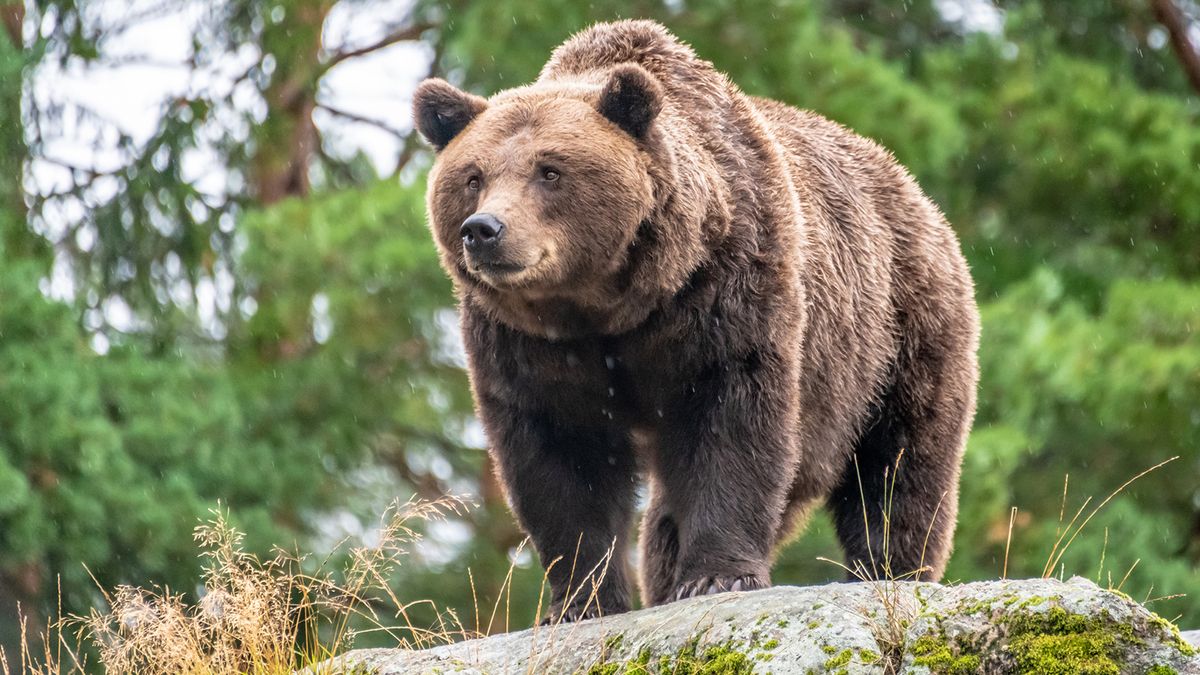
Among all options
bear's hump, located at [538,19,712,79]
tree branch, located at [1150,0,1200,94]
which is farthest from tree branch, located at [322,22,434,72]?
bear's hump, located at [538,19,712,79]

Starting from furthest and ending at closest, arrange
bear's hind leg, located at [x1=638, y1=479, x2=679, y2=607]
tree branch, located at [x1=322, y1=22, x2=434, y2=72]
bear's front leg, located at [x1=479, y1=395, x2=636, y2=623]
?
tree branch, located at [x1=322, y1=22, x2=434, y2=72], bear's hind leg, located at [x1=638, y1=479, x2=679, y2=607], bear's front leg, located at [x1=479, y1=395, x2=636, y2=623]

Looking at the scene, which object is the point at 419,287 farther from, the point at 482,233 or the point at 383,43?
the point at 482,233

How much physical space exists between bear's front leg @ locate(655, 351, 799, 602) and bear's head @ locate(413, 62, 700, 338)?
0.40 metres

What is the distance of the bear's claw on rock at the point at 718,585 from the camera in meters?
4.89

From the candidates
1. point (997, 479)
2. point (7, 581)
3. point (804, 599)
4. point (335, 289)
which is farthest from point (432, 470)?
point (804, 599)

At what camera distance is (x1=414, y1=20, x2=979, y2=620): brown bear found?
5.02 m

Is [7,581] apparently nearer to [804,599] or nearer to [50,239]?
[50,239]

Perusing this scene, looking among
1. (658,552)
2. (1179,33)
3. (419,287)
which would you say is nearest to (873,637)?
(658,552)

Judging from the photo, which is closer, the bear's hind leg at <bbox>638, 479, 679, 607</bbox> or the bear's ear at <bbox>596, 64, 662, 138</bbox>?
the bear's ear at <bbox>596, 64, 662, 138</bbox>

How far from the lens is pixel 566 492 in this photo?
5.25 meters

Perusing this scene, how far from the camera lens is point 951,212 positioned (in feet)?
42.7

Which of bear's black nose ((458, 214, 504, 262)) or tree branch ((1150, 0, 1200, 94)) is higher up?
bear's black nose ((458, 214, 504, 262))

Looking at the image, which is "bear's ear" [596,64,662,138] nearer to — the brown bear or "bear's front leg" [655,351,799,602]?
the brown bear

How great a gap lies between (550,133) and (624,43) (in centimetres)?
88
